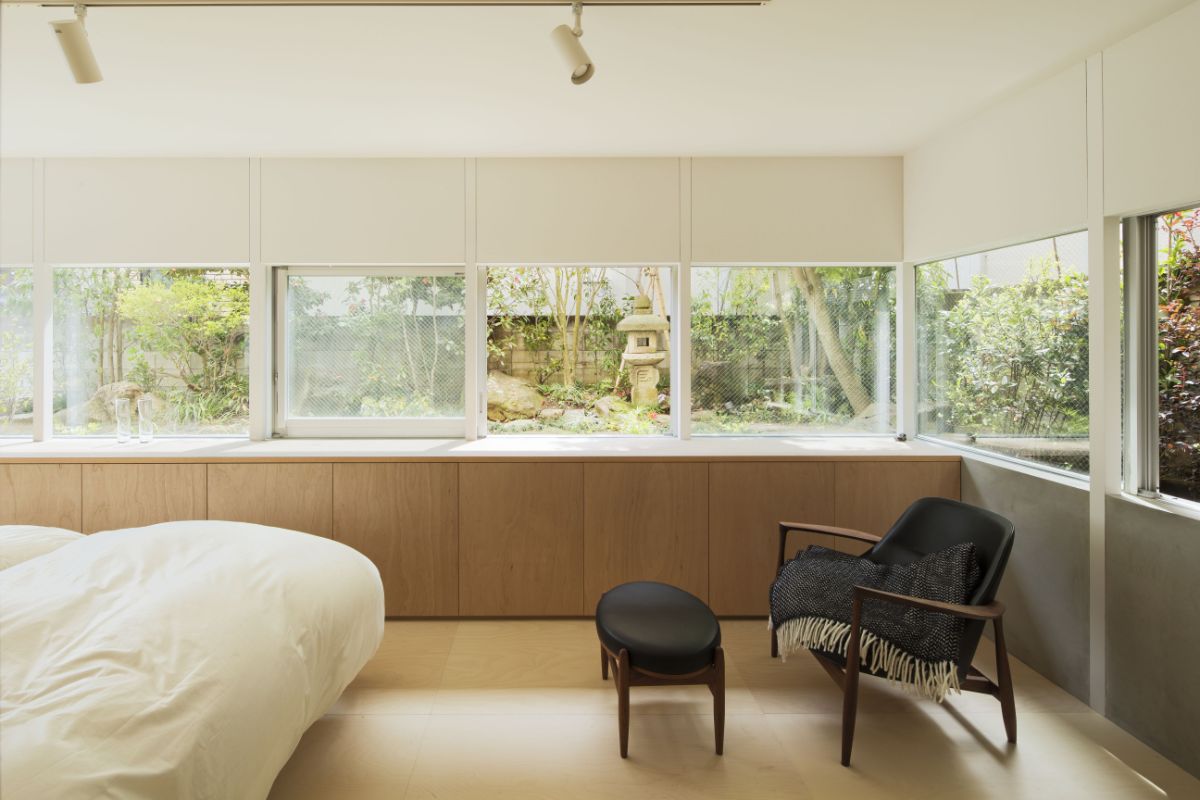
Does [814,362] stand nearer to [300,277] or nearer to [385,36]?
[385,36]

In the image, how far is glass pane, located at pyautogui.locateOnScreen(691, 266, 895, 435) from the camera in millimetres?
3881

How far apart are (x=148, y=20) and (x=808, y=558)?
321 cm

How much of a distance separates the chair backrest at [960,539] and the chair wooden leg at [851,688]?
351 mm

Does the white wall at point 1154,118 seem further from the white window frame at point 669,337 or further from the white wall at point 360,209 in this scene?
the white wall at point 360,209

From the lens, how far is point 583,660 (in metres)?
2.95

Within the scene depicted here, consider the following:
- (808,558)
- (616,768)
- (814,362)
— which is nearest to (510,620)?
(616,768)

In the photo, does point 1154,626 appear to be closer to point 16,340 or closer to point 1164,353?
point 1164,353

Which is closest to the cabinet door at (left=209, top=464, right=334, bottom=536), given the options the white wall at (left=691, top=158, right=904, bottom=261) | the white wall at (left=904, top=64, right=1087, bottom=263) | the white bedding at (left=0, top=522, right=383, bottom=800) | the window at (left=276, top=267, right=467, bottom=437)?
the window at (left=276, top=267, right=467, bottom=437)

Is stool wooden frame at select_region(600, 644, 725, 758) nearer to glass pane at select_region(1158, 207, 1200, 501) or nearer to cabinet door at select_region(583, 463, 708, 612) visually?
cabinet door at select_region(583, 463, 708, 612)

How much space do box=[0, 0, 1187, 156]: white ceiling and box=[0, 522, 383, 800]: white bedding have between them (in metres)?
1.80

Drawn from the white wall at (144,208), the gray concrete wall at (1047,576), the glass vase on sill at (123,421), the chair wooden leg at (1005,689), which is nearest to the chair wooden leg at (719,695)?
the chair wooden leg at (1005,689)

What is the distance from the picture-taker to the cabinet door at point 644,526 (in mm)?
3330

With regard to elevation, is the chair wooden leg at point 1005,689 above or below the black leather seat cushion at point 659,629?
below

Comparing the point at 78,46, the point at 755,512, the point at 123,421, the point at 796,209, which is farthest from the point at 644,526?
the point at 123,421
